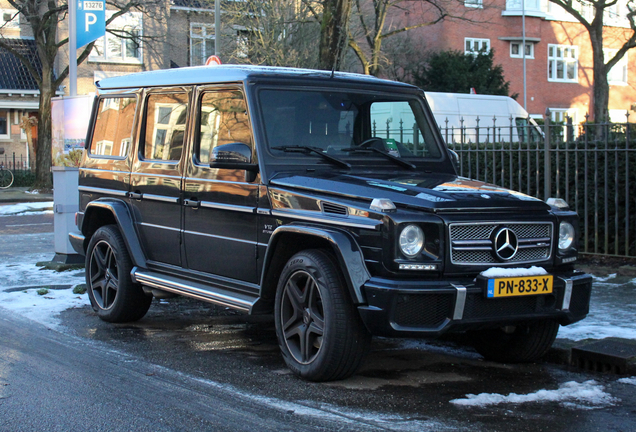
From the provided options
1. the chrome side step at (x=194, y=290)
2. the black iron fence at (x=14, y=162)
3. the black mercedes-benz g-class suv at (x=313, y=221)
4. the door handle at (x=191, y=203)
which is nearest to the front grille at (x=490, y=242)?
the black mercedes-benz g-class suv at (x=313, y=221)

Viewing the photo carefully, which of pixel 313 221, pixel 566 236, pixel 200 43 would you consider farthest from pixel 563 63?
pixel 313 221

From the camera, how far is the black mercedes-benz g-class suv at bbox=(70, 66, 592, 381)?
16.1 feet

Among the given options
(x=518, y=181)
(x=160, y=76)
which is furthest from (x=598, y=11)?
(x=160, y=76)

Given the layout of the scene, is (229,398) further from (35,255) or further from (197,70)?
(35,255)

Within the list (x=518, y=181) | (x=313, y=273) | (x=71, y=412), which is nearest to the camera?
(x=71, y=412)

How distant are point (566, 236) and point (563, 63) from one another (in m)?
44.2

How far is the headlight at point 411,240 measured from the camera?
4.84 m

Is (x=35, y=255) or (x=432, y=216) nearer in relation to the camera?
(x=432, y=216)

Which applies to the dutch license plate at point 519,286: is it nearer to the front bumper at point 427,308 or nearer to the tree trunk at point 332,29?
the front bumper at point 427,308

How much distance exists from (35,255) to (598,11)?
22487 millimetres

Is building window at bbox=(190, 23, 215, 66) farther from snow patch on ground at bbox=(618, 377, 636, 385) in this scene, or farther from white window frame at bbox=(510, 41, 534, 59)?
snow patch on ground at bbox=(618, 377, 636, 385)

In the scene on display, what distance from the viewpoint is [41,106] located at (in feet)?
98.1

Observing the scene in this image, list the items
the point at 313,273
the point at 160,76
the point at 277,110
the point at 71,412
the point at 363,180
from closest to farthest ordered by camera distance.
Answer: the point at 71,412 → the point at 313,273 → the point at 363,180 → the point at 277,110 → the point at 160,76

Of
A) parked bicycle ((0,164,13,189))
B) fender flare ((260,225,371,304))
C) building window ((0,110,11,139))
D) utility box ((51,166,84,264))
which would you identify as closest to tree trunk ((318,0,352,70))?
utility box ((51,166,84,264))
